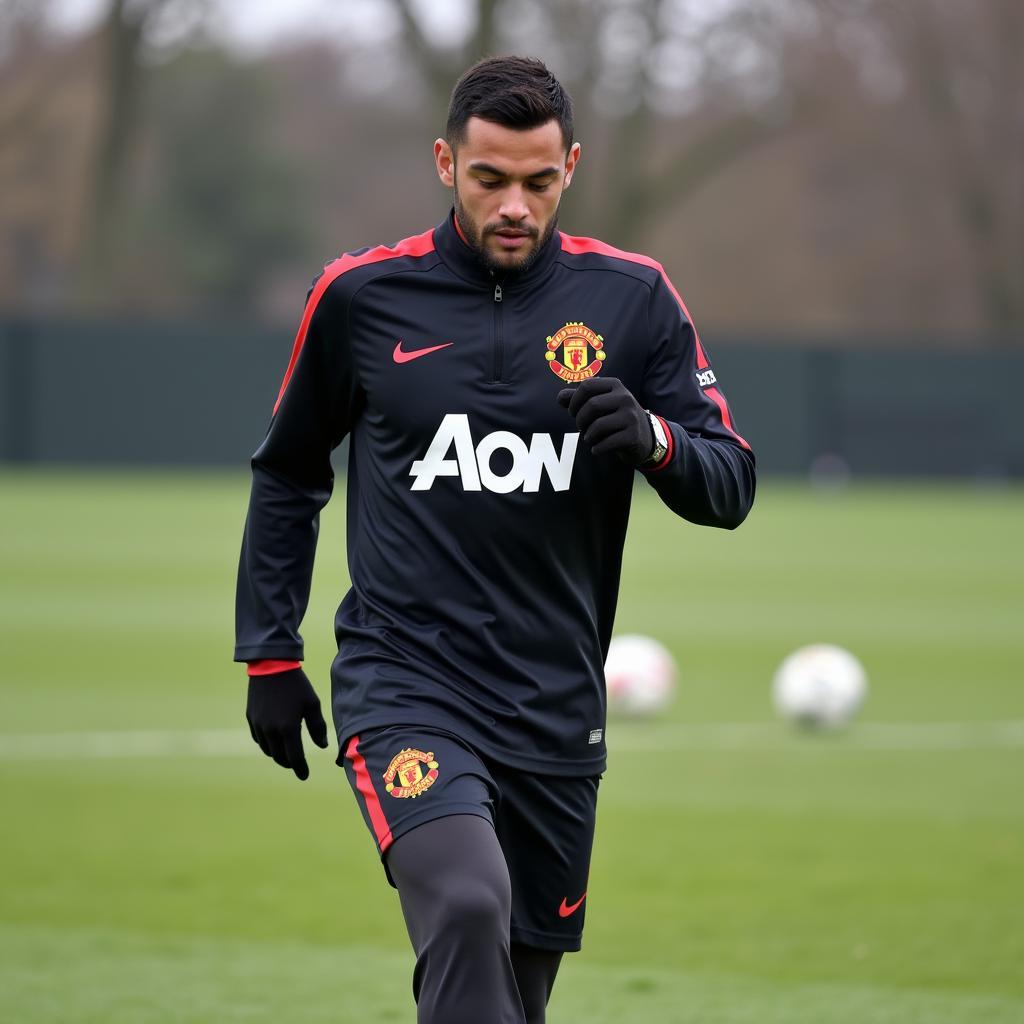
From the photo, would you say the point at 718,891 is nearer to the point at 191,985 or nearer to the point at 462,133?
the point at 191,985

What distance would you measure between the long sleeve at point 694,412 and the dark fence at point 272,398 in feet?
97.9

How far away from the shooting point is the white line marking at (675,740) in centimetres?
1038

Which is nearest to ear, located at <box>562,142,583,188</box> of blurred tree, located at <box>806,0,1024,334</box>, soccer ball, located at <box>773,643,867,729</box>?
soccer ball, located at <box>773,643,867,729</box>

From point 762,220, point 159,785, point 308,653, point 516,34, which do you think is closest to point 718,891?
point 159,785

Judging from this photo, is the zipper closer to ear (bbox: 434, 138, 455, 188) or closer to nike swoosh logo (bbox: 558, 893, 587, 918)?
ear (bbox: 434, 138, 455, 188)

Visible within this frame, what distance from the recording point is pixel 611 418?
152 inches

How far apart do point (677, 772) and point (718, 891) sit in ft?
8.23

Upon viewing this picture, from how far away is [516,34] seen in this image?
130 feet

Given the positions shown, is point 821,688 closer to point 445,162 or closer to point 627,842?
point 627,842

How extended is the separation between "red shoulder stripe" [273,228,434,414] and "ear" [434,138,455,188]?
4.8 inches

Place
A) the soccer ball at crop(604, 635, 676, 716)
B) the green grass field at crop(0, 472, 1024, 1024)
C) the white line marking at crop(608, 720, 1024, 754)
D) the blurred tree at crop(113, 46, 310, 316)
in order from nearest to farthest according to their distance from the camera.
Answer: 1. the green grass field at crop(0, 472, 1024, 1024)
2. the white line marking at crop(608, 720, 1024, 754)
3. the soccer ball at crop(604, 635, 676, 716)
4. the blurred tree at crop(113, 46, 310, 316)

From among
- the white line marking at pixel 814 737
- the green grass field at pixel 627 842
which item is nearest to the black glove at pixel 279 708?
the green grass field at pixel 627 842

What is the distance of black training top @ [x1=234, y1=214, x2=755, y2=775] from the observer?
162 inches

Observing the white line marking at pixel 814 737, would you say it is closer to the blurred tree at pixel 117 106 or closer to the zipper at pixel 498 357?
the zipper at pixel 498 357
